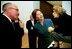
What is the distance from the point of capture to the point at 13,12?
2146 mm

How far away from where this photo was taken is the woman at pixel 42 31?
2.19 meters

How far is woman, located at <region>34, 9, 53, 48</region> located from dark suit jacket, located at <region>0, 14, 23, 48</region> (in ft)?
0.77

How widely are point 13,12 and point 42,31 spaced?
344 mm

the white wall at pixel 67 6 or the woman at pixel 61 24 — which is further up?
the white wall at pixel 67 6

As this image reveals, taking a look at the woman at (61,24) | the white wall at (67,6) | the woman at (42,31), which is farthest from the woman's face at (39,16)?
the white wall at (67,6)

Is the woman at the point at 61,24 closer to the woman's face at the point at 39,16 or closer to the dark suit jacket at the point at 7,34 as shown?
the woman's face at the point at 39,16

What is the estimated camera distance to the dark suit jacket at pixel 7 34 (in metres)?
2.12

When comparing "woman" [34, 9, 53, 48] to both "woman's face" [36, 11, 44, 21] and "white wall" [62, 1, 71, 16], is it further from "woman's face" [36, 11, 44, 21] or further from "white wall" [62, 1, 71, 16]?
"white wall" [62, 1, 71, 16]

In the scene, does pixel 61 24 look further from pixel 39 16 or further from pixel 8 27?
pixel 8 27

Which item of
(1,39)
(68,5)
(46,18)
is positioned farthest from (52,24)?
(1,39)

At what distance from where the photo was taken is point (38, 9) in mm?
2168

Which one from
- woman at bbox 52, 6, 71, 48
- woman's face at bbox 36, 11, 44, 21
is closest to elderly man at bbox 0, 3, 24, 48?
woman's face at bbox 36, 11, 44, 21

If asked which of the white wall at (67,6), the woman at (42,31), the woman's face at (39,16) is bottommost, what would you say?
the woman at (42,31)

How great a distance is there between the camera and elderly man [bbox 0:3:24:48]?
2121 millimetres
